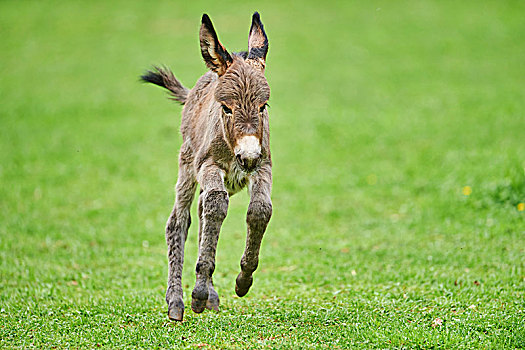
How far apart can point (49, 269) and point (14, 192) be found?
553 cm

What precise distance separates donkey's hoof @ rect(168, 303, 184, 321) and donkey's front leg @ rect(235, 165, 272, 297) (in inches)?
28.8

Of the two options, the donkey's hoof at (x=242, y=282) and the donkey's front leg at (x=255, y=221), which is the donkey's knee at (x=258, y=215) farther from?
the donkey's hoof at (x=242, y=282)

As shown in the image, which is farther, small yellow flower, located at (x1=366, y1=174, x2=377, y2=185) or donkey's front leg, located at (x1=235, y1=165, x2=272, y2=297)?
small yellow flower, located at (x1=366, y1=174, x2=377, y2=185)

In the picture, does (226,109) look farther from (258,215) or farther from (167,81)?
(167,81)

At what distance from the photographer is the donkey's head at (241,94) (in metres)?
5.80

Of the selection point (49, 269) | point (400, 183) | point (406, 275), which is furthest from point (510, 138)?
point (49, 269)

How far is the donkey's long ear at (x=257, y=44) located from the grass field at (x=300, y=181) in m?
2.80

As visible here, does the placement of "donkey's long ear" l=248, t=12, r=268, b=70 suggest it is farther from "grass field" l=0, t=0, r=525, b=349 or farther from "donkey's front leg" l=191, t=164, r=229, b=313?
"grass field" l=0, t=0, r=525, b=349

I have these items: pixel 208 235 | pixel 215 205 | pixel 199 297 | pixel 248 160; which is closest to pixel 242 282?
pixel 199 297

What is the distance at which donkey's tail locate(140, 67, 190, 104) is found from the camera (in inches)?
331

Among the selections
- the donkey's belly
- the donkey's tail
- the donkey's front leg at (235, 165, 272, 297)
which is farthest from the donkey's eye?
the donkey's tail

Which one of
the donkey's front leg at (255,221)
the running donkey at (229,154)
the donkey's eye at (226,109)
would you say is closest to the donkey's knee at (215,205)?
the running donkey at (229,154)

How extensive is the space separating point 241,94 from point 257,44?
0.90 meters

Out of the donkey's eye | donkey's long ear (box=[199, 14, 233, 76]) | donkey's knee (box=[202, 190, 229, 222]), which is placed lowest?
donkey's knee (box=[202, 190, 229, 222])
